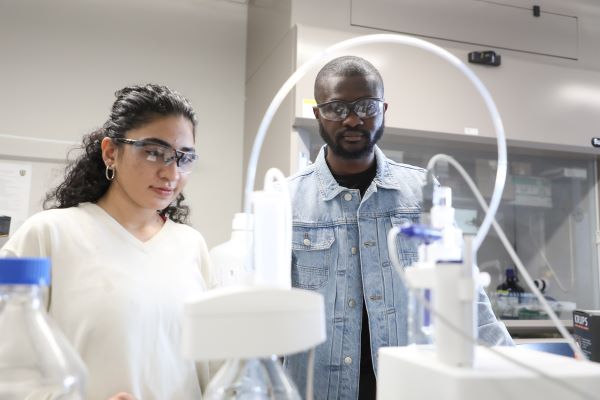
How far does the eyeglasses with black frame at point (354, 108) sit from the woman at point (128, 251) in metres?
0.33

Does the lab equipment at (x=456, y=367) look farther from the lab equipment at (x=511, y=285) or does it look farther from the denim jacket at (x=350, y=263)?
the lab equipment at (x=511, y=285)

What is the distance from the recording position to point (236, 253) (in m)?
0.89

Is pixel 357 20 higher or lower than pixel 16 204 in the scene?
higher

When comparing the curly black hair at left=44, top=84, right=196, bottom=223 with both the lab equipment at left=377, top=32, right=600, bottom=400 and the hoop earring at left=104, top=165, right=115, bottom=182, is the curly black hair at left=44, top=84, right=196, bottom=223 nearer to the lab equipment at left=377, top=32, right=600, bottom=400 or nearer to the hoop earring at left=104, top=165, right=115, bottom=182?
the hoop earring at left=104, top=165, right=115, bottom=182

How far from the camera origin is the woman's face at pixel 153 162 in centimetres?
118

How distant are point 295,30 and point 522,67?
1.17 m

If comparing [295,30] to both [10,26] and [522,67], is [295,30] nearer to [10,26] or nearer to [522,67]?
[522,67]

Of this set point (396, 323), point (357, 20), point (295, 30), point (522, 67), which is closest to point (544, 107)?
point (522, 67)

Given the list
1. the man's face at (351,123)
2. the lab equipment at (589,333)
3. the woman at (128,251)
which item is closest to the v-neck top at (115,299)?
the woman at (128,251)

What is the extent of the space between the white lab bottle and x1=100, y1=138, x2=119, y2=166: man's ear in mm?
344

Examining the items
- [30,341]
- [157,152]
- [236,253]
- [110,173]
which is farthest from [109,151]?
[30,341]

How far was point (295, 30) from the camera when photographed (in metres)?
2.21

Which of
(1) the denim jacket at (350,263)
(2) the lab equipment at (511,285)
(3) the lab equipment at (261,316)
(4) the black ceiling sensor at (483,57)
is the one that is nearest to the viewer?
(3) the lab equipment at (261,316)

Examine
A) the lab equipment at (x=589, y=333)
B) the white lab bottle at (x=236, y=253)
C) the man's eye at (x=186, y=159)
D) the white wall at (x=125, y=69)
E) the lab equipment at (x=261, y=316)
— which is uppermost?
the white wall at (x=125, y=69)
